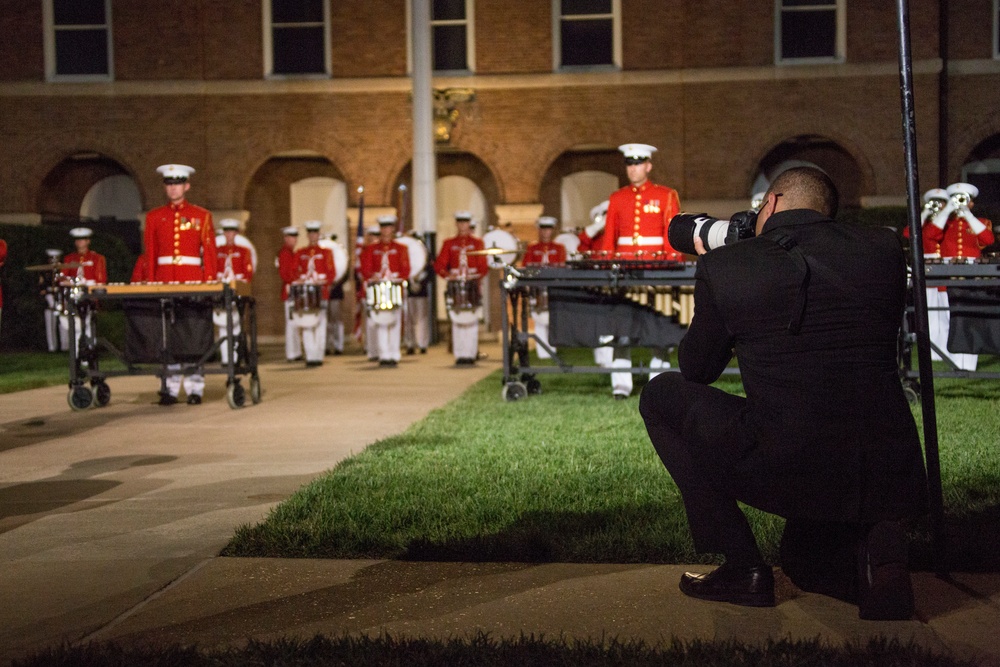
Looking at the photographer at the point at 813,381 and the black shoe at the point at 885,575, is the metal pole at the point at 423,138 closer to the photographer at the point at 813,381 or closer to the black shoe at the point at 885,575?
the photographer at the point at 813,381

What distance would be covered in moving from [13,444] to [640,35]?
683 inches

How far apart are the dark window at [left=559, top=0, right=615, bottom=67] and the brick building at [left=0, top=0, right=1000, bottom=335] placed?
41 mm

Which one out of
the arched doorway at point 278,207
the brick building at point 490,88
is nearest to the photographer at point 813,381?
the brick building at point 490,88

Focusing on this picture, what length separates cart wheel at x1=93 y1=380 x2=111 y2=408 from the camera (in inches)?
465

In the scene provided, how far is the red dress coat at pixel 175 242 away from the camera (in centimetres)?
1168

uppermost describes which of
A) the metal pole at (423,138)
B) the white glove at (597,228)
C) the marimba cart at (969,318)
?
the metal pole at (423,138)

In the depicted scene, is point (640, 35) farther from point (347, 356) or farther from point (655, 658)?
point (655, 658)

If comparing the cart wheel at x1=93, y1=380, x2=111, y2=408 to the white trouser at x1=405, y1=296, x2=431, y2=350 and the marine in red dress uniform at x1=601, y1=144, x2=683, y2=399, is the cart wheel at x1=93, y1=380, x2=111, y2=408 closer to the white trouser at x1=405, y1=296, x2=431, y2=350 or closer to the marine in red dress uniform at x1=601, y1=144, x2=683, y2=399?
the marine in red dress uniform at x1=601, y1=144, x2=683, y2=399

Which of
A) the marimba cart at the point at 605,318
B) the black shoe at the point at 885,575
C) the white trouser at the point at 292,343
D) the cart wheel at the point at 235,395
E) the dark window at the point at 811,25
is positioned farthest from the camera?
the dark window at the point at 811,25

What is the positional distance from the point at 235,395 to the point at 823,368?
8.31 m

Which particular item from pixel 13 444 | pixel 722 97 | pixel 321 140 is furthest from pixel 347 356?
pixel 13 444

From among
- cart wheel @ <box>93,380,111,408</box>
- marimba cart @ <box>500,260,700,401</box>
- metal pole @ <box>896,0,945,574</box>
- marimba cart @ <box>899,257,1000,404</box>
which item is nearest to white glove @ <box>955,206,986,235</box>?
marimba cart @ <box>899,257,1000,404</box>

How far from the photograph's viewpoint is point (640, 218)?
36.9ft

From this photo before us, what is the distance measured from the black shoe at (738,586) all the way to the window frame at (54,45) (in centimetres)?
2240
